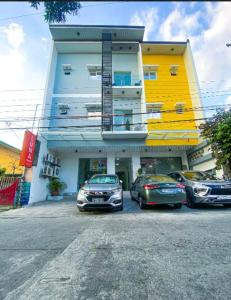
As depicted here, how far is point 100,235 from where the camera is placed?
3691mm

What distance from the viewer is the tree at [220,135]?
29.0ft

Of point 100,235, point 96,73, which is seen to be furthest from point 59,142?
point 100,235

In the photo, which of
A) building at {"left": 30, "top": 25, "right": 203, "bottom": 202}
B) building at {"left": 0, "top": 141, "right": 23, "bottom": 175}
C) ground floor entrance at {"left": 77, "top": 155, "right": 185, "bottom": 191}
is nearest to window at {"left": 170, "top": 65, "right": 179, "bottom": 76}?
building at {"left": 30, "top": 25, "right": 203, "bottom": 202}

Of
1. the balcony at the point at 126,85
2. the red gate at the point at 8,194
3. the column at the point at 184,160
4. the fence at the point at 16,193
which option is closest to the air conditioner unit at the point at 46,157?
the fence at the point at 16,193

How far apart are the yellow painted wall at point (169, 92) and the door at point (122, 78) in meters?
1.71

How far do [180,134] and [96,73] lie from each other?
9.82 meters

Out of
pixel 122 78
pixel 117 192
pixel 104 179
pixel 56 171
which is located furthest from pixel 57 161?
pixel 122 78

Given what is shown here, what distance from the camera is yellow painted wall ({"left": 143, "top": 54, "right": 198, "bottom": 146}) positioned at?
13953mm

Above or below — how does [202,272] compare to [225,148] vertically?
below

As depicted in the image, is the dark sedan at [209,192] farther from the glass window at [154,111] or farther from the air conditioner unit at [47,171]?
the air conditioner unit at [47,171]

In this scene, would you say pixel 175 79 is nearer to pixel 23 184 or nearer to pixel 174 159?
pixel 174 159

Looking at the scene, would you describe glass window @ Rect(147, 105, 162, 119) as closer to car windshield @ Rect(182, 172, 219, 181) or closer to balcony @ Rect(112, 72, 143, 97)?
balcony @ Rect(112, 72, 143, 97)

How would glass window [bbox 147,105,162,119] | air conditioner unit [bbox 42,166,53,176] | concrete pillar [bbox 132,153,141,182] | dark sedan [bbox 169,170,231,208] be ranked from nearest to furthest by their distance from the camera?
dark sedan [bbox 169,170,231,208] → air conditioner unit [bbox 42,166,53,176] → concrete pillar [bbox 132,153,141,182] → glass window [bbox 147,105,162,119]

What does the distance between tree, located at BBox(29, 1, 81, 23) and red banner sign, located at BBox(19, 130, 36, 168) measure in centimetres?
800
